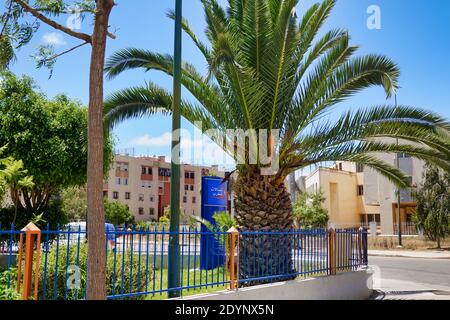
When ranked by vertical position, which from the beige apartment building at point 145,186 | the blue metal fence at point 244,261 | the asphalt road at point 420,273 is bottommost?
the asphalt road at point 420,273

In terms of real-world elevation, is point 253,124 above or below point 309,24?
below

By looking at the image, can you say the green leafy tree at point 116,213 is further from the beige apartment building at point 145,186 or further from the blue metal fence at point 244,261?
the blue metal fence at point 244,261

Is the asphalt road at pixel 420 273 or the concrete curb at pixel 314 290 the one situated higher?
the concrete curb at pixel 314 290

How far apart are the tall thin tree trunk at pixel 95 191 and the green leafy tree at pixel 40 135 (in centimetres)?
1000

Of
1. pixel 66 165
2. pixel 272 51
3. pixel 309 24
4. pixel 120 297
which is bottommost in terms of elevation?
pixel 120 297

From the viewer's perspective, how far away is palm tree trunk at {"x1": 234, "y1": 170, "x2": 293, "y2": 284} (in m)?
9.37

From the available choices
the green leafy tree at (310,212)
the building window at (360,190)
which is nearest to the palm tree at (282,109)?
the green leafy tree at (310,212)

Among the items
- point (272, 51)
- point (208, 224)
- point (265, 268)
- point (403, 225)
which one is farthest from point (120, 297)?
point (403, 225)

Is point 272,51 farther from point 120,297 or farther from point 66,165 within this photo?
point 66,165

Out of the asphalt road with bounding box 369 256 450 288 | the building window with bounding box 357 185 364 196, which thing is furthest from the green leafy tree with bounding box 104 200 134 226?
the asphalt road with bounding box 369 256 450 288

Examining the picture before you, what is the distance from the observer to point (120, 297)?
6129 millimetres

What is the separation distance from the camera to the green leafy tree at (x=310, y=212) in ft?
131
